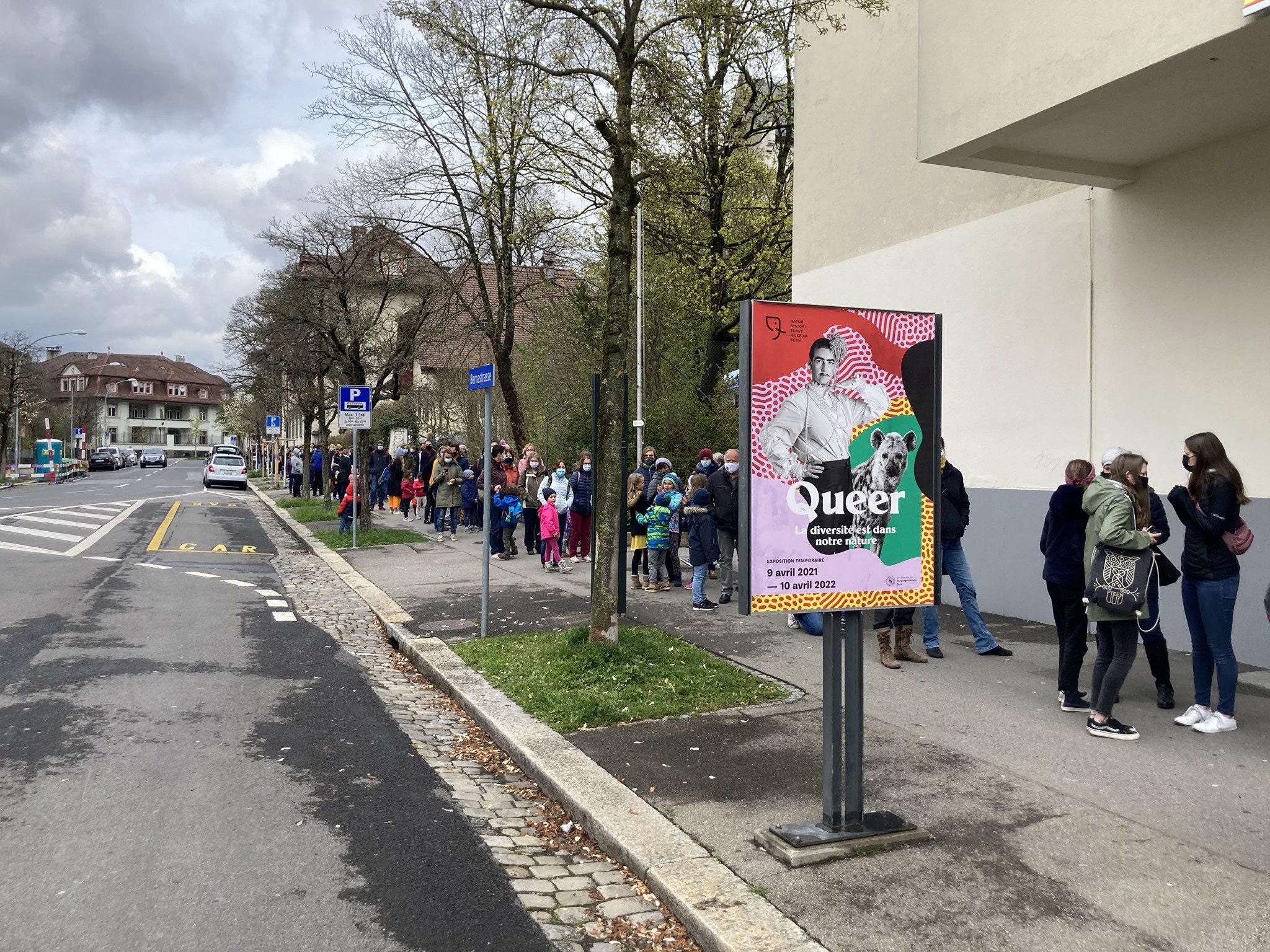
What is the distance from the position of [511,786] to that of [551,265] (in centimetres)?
1702

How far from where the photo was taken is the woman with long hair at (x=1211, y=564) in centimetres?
595

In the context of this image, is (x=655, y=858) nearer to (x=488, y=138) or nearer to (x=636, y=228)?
(x=636, y=228)

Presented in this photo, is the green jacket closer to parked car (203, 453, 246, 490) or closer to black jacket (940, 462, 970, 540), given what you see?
black jacket (940, 462, 970, 540)

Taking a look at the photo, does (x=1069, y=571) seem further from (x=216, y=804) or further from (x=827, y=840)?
(x=216, y=804)

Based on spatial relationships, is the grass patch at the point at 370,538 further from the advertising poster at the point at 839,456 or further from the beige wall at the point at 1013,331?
the advertising poster at the point at 839,456

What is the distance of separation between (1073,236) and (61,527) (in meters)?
20.6

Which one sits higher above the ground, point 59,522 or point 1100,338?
point 1100,338

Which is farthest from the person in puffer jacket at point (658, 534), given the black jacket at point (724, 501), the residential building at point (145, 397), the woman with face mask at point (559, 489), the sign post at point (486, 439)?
the residential building at point (145, 397)

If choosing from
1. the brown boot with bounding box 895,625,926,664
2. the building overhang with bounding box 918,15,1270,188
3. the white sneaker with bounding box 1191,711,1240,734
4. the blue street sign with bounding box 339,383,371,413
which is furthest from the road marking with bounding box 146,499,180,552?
the white sneaker with bounding box 1191,711,1240,734

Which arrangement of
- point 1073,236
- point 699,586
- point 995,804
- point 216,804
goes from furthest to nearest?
1. point 699,586
2. point 1073,236
3. point 216,804
4. point 995,804

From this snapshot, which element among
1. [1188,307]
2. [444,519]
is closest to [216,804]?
[1188,307]

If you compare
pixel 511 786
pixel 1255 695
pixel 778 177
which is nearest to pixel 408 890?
pixel 511 786

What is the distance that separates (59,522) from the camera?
22.4m

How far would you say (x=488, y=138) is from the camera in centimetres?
1934
